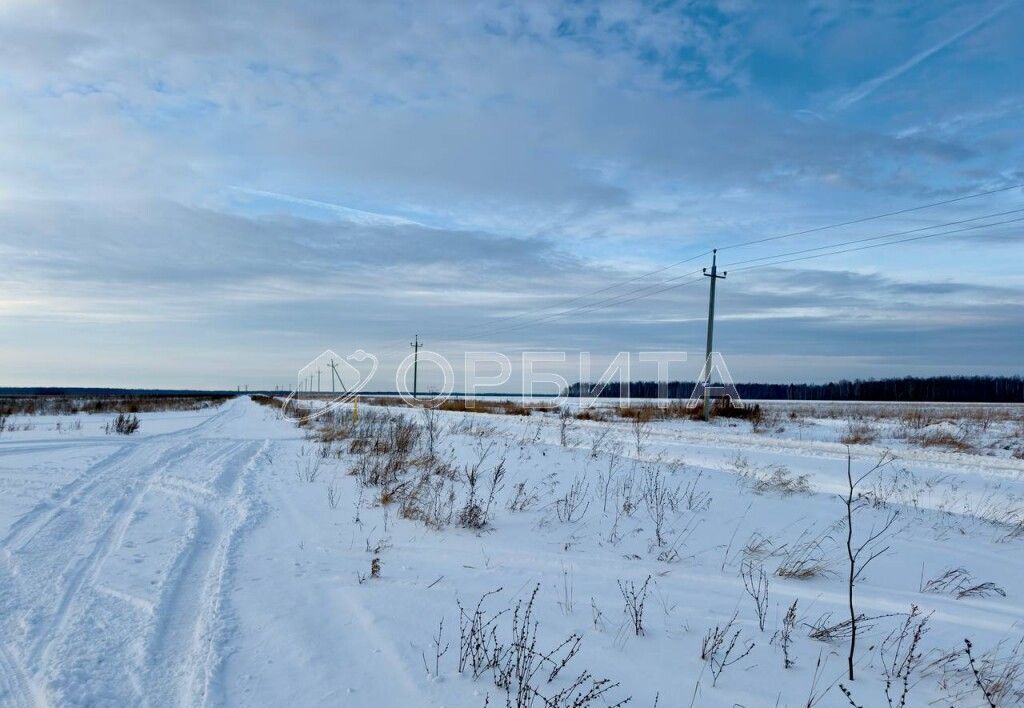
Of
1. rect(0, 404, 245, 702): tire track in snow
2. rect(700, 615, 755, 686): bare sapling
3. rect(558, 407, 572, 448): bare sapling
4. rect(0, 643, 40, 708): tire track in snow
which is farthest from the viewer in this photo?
rect(558, 407, 572, 448): bare sapling

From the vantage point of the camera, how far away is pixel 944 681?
374cm

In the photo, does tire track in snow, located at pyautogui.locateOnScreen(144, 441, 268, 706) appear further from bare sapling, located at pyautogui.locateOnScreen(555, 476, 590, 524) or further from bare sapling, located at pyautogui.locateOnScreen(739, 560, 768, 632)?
bare sapling, located at pyautogui.locateOnScreen(555, 476, 590, 524)

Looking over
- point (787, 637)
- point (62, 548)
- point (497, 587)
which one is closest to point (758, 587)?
point (787, 637)

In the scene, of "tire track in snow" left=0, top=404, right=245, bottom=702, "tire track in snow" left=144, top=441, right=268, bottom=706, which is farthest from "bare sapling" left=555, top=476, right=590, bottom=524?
"tire track in snow" left=0, top=404, right=245, bottom=702

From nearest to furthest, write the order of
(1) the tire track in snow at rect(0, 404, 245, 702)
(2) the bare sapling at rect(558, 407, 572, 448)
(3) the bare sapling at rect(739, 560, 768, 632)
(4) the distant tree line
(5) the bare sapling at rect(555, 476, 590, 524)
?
1. (1) the tire track in snow at rect(0, 404, 245, 702)
2. (3) the bare sapling at rect(739, 560, 768, 632)
3. (5) the bare sapling at rect(555, 476, 590, 524)
4. (2) the bare sapling at rect(558, 407, 572, 448)
5. (4) the distant tree line

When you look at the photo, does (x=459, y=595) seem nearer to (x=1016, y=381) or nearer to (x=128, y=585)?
(x=128, y=585)

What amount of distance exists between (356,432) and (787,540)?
1380 cm

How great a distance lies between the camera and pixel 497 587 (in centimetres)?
516

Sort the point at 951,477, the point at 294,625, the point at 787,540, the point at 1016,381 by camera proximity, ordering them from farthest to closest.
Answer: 1. the point at 1016,381
2. the point at 951,477
3. the point at 787,540
4. the point at 294,625

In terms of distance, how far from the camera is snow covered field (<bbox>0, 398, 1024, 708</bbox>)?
3.52m

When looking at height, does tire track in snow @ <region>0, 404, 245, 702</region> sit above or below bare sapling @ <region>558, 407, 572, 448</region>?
below

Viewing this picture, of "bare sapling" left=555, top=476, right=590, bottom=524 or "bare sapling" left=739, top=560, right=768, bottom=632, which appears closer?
"bare sapling" left=739, top=560, right=768, bottom=632

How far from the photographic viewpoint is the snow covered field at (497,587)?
11.6 ft

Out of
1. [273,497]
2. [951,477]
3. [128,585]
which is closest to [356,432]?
[273,497]
